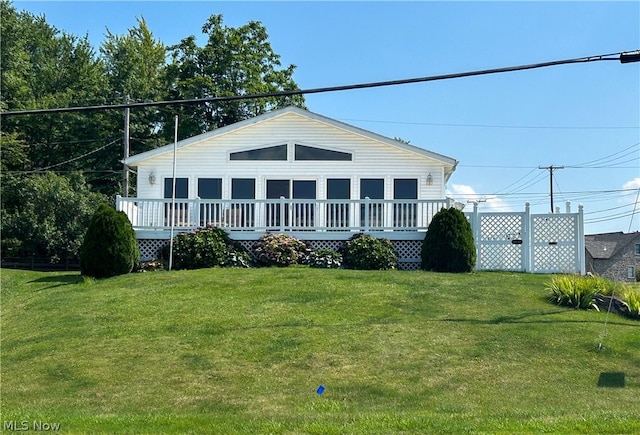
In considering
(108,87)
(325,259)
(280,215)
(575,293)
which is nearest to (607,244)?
(108,87)

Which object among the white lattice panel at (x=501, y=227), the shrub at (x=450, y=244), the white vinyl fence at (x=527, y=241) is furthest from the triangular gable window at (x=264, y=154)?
the white lattice panel at (x=501, y=227)

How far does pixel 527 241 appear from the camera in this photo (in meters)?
15.9

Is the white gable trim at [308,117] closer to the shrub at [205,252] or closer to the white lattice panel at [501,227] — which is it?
the white lattice panel at [501,227]

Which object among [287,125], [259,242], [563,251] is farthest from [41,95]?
[563,251]

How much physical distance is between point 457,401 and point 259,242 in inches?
402

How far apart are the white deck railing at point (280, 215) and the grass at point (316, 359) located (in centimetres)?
387

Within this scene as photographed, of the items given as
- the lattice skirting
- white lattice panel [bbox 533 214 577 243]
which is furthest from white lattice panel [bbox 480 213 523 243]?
the lattice skirting

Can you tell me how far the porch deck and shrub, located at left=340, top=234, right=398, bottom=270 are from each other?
636 mm

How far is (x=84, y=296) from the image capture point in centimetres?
1289

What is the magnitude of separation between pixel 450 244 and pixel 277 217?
5152 millimetres

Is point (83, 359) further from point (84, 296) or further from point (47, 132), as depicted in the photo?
point (47, 132)

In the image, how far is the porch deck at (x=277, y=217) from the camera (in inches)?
665

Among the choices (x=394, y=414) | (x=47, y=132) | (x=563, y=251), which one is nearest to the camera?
(x=394, y=414)

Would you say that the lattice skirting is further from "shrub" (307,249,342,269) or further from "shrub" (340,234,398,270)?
"shrub" (307,249,342,269)
